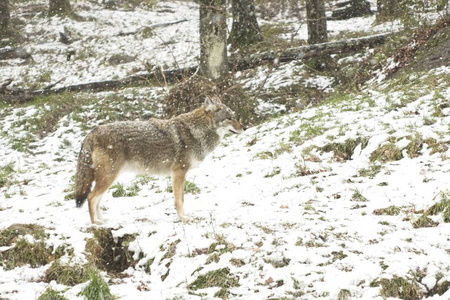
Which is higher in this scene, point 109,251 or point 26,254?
point 26,254

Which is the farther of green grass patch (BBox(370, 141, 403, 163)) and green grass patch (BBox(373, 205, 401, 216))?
green grass patch (BBox(370, 141, 403, 163))

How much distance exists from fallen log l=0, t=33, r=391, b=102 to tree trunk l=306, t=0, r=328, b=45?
1.99 ft

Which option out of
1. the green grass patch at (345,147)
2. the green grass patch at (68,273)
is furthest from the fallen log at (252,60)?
the green grass patch at (68,273)

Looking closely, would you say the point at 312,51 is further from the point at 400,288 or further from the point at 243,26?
the point at 400,288

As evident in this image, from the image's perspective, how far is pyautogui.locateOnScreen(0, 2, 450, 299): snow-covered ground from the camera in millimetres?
3902

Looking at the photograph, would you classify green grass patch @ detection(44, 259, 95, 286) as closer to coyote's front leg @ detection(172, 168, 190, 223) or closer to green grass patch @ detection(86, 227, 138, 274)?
green grass patch @ detection(86, 227, 138, 274)

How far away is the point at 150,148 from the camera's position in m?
5.83

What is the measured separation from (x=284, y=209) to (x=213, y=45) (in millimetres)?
7348

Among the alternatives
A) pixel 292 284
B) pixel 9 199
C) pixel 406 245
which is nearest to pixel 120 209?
pixel 9 199

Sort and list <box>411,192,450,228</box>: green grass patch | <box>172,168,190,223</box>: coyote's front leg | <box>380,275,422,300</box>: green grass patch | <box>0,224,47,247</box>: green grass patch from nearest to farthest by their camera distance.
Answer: <box>380,275,422,300</box>: green grass patch < <box>411,192,450,228</box>: green grass patch < <box>0,224,47,247</box>: green grass patch < <box>172,168,190,223</box>: coyote's front leg

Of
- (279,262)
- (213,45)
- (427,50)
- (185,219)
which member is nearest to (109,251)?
(185,219)

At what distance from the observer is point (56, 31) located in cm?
2103

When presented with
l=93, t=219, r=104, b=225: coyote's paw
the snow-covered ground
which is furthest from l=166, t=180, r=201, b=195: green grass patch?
l=93, t=219, r=104, b=225: coyote's paw

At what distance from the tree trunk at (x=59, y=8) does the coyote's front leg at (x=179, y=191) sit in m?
19.9
